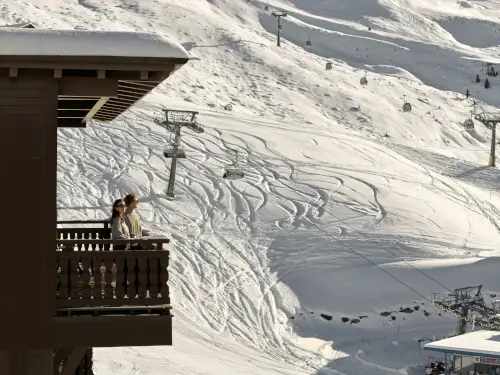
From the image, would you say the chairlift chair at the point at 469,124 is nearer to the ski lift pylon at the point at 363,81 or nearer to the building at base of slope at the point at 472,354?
the ski lift pylon at the point at 363,81

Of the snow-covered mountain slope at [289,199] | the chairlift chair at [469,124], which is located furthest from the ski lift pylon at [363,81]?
the chairlift chair at [469,124]

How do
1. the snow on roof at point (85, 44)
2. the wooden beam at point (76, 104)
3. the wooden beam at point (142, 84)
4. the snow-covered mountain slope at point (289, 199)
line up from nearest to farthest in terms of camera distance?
the snow on roof at point (85, 44), the wooden beam at point (142, 84), the wooden beam at point (76, 104), the snow-covered mountain slope at point (289, 199)

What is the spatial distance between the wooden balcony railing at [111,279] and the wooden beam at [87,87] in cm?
148

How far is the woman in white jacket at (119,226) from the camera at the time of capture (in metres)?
11.6

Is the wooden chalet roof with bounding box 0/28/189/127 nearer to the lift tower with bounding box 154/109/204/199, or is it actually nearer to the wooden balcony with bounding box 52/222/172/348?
the wooden balcony with bounding box 52/222/172/348

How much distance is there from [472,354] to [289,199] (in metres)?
18.1

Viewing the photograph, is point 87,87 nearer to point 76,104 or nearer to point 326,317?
point 76,104

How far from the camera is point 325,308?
132 feet

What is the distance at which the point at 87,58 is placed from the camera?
1092 centimetres

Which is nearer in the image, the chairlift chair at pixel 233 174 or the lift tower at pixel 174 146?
the chairlift chair at pixel 233 174

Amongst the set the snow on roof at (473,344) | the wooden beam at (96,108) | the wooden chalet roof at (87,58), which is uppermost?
the wooden chalet roof at (87,58)

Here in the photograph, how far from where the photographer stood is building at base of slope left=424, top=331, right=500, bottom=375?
103ft

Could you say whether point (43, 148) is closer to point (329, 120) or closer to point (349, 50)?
point (329, 120)

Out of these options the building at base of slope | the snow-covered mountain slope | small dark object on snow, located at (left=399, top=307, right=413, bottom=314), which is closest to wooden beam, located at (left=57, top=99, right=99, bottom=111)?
the snow-covered mountain slope
